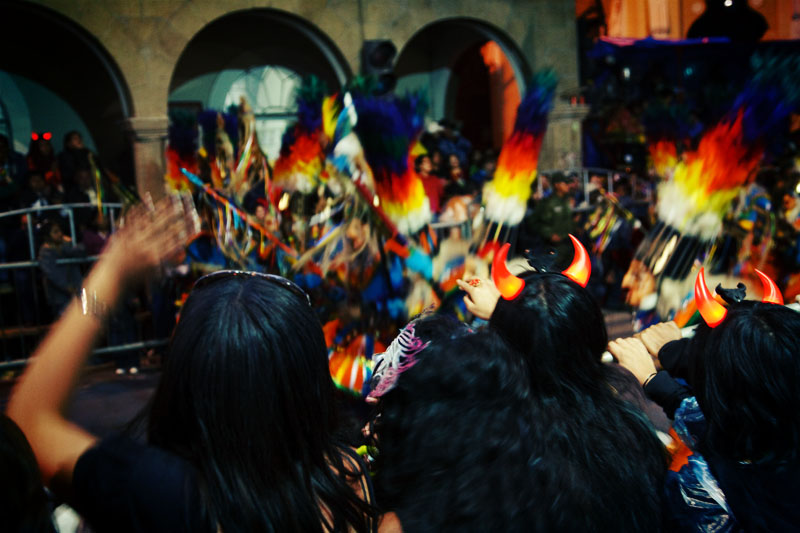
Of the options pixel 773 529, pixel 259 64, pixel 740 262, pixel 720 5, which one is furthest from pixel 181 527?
pixel 720 5

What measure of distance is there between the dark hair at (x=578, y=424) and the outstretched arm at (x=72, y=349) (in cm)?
80

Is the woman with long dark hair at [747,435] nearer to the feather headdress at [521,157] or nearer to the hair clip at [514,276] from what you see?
the hair clip at [514,276]

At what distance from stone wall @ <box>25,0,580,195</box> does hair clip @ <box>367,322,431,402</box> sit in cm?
730

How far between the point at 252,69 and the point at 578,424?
34.6 feet

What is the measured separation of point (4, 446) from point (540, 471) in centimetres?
88

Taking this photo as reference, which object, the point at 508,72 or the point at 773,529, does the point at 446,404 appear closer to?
the point at 773,529

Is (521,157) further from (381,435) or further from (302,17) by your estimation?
(302,17)

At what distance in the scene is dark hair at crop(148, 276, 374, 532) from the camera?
1113mm

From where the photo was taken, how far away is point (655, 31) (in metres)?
15.6

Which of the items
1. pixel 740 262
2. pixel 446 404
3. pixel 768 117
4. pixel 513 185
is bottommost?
pixel 740 262

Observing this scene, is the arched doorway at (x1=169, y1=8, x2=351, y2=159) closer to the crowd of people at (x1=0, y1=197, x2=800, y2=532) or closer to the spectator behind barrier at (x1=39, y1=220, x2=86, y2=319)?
the spectator behind barrier at (x1=39, y1=220, x2=86, y2=319)

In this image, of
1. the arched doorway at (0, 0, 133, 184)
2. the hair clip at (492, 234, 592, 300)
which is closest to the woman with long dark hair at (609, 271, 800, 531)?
the hair clip at (492, 234, 592, 300)

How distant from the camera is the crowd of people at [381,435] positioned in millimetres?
1090

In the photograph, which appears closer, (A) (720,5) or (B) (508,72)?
(B) (508,72)
